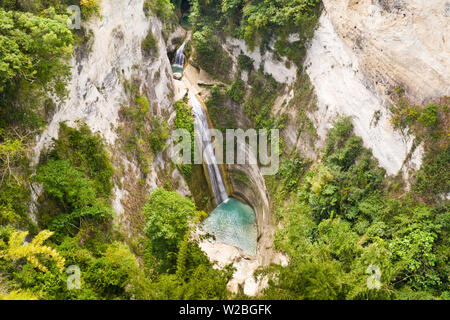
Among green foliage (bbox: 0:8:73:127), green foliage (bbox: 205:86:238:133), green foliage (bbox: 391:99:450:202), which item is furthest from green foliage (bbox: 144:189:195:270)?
green foliage (bbox: 205:86:238:133)

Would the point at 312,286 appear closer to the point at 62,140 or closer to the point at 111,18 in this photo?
the point at 62,140

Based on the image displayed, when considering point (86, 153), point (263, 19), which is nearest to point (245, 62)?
point (263, 19)

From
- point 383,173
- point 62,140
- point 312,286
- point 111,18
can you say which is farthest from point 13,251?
Result: point 383,173

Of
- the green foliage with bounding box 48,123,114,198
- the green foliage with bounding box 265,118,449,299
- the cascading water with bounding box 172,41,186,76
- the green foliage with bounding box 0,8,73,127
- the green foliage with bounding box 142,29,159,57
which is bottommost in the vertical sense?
the green foliage with bounding box 265,118,449,299

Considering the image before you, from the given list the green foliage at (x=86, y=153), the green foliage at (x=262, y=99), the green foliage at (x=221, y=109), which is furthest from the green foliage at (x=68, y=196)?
the green foliage at (x=221, y=109)

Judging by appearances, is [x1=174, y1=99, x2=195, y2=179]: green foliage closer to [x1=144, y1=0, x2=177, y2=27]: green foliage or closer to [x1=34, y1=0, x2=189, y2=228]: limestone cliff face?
[x1=34, y1=0, x2=189, y2=228]: limestone cliff face

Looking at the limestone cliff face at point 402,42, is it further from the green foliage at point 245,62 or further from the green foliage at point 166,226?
the green foliage at point 166,226
